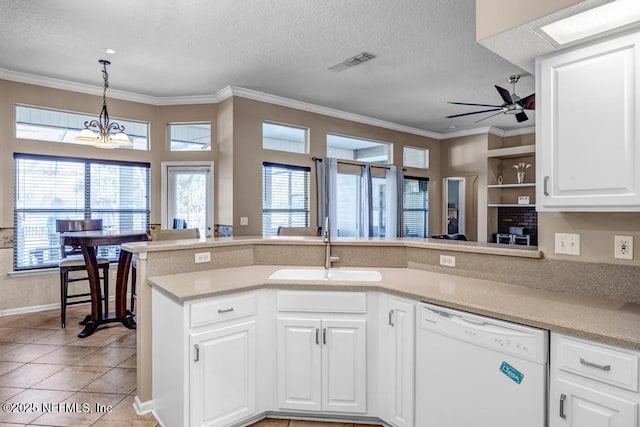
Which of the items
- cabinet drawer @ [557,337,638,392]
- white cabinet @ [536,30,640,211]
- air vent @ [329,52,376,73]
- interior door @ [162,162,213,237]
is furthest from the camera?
interior door @ [162,162,213,237]

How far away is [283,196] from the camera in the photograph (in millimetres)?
5691

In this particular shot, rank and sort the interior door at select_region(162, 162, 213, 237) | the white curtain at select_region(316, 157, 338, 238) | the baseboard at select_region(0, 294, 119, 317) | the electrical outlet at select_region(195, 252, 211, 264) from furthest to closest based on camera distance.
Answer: the white curtain at select_region(316, 157, 338, 238) < the interior door at select_region(162, 162, 213, 237) < the baseboard at select_region(0, 294, 119, 317) < the electrical outlet at select_region(195, 252, 211, 264)

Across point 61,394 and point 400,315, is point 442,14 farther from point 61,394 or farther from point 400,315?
point 61,394

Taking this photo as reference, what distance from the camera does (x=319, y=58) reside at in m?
4.05

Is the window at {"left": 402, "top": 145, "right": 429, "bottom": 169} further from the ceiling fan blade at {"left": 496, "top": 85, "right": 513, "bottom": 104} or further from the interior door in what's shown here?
the interior door

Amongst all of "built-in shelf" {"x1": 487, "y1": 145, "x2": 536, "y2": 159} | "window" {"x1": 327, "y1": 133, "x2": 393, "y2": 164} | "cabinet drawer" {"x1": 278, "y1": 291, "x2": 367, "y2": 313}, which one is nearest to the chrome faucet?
"cabinet drawer" {"x1": 278, "y1": 291, "x2": 367, "y2": 313}

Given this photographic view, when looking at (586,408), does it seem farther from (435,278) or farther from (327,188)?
(327,188)

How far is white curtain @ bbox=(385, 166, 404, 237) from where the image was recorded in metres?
7.05

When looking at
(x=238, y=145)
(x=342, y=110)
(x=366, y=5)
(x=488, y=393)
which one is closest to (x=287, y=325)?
(x=488, y=393)

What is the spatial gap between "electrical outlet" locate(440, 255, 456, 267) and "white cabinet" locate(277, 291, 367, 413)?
708mm

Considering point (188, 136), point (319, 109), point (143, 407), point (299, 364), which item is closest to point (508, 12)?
point (299, 364)

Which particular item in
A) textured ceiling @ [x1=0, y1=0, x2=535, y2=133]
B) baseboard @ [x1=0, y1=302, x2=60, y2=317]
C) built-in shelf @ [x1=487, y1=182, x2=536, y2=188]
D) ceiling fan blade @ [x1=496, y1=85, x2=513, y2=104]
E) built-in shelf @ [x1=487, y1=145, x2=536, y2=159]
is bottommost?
baseboard @ [x1=0, y1=302, x2=60, y2=317]

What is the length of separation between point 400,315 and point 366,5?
95.4 inches

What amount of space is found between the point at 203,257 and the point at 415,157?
6.06 m
